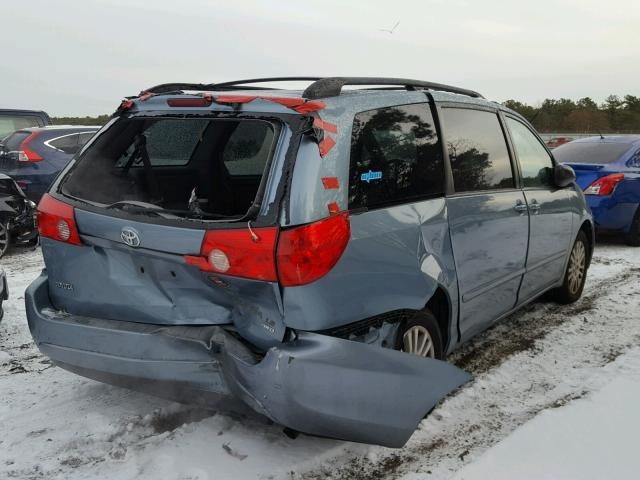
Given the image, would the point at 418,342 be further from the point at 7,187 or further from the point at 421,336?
the point at 7,187

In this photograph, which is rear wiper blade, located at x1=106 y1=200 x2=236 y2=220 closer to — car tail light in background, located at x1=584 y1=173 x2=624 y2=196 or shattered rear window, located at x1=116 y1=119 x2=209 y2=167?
shattered rear window, located at x1=116 y1=119 x2=209 y2=167

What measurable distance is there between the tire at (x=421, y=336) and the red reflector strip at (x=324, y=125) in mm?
992

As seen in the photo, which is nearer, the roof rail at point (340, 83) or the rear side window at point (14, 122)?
the roof rail at point (340, 83)

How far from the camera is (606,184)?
8055mm

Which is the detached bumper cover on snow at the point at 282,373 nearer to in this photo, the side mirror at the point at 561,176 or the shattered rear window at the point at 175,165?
the shattered rear window at the point at 175,165

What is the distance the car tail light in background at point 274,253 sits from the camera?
250 centimetres

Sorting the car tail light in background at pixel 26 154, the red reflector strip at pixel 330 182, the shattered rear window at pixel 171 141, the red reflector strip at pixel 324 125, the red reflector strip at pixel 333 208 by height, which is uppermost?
the red reflector strip at pixel 324 125

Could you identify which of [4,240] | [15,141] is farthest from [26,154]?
[4,240]

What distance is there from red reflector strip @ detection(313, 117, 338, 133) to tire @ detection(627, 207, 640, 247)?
6864 millimetres

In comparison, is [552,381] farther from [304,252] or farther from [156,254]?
[156,254]

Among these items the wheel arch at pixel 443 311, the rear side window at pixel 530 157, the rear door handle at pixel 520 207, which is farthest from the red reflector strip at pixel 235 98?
the rear side window at pixel 530 157

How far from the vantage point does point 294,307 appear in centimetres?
253

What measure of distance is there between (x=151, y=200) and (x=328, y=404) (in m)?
1.69

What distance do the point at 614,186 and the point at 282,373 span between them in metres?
6.93
